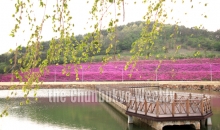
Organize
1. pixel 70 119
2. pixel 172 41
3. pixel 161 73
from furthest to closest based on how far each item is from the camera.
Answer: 1. pixel 172 41
2. pixel 161 73
3. pixel 70 119

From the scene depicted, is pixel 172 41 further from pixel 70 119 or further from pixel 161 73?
pixel 70 119

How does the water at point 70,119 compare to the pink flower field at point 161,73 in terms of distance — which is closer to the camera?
the water at point 70,119

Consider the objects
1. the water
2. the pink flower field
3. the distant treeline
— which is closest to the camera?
the water

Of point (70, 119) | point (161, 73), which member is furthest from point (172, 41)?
point (70, 119)

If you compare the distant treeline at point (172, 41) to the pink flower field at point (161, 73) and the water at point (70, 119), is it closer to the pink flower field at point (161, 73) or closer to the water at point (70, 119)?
the pink flower field at point (161, 73)

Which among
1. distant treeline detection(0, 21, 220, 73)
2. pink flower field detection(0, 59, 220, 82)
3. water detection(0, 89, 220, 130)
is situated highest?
distant treeline detection(0, 21, 220, 73)

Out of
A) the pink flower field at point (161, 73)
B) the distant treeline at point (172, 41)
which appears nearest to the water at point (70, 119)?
the pink flower field at point (161, 73)

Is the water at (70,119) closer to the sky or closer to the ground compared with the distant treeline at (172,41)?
closer to the ground

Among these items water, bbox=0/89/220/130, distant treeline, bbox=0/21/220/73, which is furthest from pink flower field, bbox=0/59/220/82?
water, bbox=0/89/220/130

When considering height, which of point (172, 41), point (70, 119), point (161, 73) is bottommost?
point (70, 119)

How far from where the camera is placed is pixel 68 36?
4492mm

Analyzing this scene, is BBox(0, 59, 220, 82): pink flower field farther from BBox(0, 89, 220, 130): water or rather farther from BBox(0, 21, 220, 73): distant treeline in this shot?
BBox(0, 89, 220, 130): water

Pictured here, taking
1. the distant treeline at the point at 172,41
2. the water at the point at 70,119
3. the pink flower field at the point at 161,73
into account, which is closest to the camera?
the water at the point at 70,119

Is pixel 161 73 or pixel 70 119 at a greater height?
pixel 161 73
